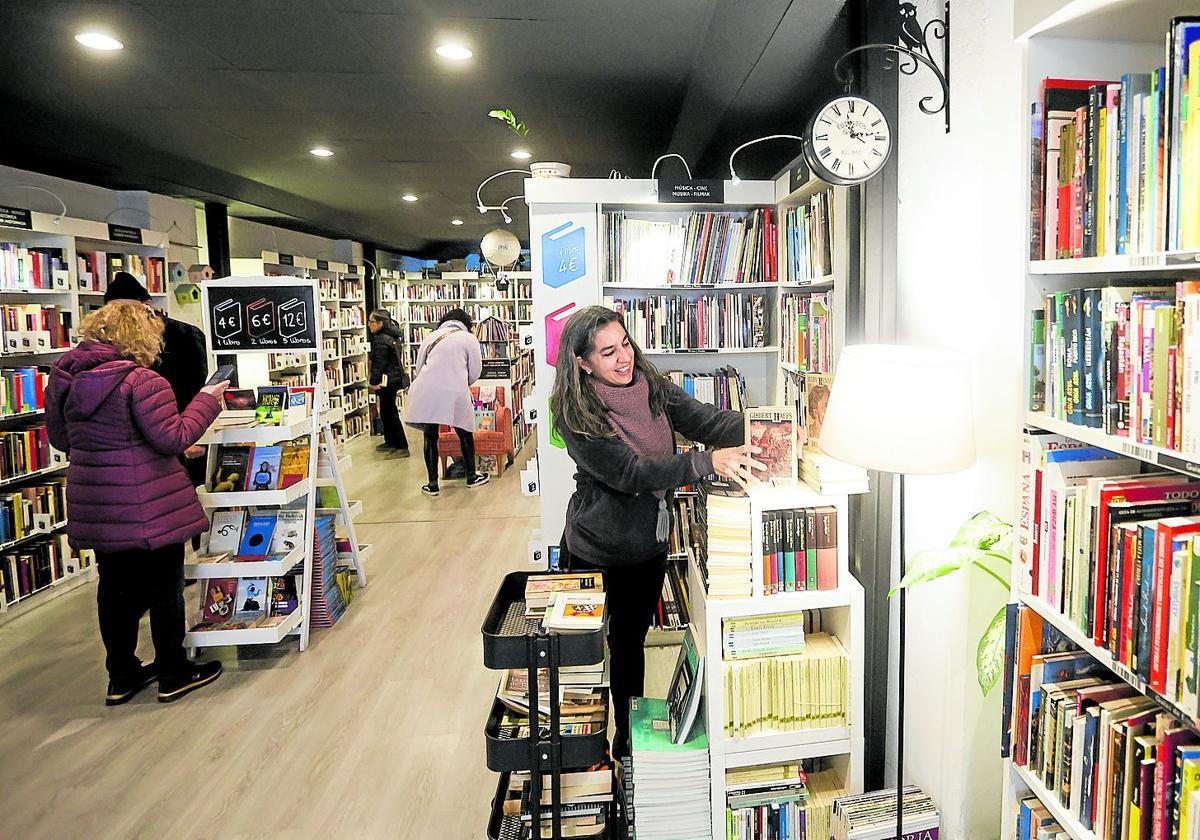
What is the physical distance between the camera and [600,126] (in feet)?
16.0

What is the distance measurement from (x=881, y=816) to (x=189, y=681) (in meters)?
2.73

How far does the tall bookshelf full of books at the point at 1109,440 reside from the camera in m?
1.05

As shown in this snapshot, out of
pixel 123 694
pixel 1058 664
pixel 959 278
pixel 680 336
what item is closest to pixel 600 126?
pixel 680 336

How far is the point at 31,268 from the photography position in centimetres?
423

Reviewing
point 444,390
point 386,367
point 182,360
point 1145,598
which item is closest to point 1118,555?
point 1145,598

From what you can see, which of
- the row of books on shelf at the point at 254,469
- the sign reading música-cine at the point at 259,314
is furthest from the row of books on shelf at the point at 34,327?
the row of books on shelf at the point at 254,469

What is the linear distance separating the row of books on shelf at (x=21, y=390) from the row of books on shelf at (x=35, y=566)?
0.75 metres

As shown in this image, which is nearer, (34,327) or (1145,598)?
(1145,598)

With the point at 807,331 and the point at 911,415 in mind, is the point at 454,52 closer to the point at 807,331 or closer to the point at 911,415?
the point at 807,331

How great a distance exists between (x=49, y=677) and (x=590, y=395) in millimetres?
2861

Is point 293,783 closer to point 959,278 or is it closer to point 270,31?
point 959,278

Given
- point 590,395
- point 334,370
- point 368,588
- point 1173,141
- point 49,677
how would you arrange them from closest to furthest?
point 1173,141 → point 590,395 → point 49,677 → point 368,588 → point 334,370

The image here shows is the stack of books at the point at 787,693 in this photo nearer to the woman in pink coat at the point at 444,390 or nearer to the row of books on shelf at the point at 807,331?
the row of books on shelf at the point at 807,331

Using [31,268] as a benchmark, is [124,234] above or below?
above
